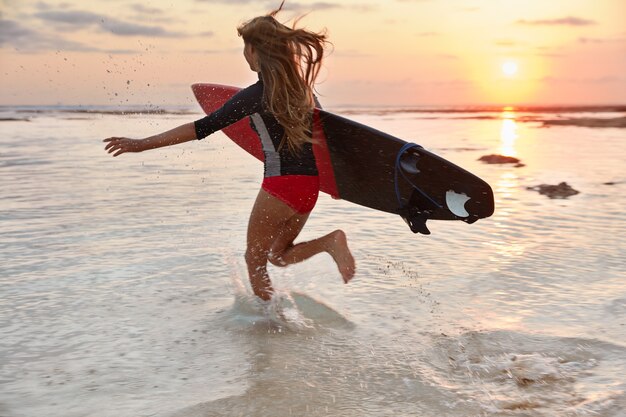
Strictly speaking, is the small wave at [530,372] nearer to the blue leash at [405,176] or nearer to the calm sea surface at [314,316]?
the calm sea surface at [314,316]

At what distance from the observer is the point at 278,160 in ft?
15.4

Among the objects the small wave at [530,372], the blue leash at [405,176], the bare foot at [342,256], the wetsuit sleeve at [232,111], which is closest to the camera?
the small wave at [530,372]

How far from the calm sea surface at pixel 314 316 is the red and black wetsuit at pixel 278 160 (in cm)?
94

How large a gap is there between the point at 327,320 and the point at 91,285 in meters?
2.10

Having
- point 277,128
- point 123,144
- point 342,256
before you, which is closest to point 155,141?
point 123,144

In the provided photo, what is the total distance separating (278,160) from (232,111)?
48 centimetres

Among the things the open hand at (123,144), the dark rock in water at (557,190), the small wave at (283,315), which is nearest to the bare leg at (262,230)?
the small wave at (283,315)

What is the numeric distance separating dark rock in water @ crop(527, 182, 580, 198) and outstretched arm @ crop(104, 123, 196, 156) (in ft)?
24.7

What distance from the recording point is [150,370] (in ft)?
13.3

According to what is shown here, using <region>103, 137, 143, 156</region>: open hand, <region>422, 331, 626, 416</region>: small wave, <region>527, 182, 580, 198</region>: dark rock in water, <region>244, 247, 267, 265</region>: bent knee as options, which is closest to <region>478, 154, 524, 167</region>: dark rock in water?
<region>527, 182, 580, 198</region>: dark rock in water

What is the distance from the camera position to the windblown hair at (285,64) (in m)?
4.48

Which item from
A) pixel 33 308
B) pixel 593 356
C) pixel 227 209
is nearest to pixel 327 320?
pixel 593 356

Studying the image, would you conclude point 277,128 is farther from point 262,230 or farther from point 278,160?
point 262,230

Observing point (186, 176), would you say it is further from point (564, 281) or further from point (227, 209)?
point (564, 281)
